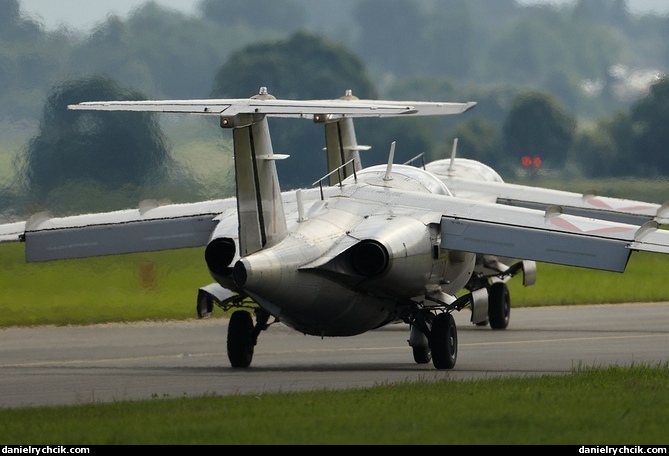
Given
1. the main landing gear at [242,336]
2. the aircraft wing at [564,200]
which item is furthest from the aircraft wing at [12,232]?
the aircraft wing at [564,200]

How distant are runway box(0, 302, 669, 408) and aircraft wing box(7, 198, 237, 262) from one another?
1847 mm

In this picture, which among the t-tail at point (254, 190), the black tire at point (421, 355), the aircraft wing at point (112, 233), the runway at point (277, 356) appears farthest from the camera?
the aircraft wing at point (112, 233)

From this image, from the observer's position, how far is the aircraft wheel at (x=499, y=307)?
32250mm

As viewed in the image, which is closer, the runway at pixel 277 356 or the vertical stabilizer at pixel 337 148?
the runway at pixel 277 356

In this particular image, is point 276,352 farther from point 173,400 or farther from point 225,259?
point 173,400

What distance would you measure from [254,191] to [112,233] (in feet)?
16.3

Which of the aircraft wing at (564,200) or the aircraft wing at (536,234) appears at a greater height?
the aircraft wing at (536,234)

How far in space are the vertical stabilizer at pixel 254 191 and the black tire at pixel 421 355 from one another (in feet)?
12.4

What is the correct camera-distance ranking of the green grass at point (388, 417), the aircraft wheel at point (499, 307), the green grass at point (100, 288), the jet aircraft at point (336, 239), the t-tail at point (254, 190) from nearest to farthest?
the green grass at point (388, 417)
the jet aircraft at point (336, 239)
the t-tail at point (254, 190)
the aircraft wheel at point (499, 307)
the green grass at point (100, 288)

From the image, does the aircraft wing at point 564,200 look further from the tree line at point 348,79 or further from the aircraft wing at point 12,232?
the aircraft wing at point 12,232

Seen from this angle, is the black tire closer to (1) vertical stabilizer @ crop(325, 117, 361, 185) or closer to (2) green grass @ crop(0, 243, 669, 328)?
(1) vertical stabilizer @ crop(325, 117, 361, 185)

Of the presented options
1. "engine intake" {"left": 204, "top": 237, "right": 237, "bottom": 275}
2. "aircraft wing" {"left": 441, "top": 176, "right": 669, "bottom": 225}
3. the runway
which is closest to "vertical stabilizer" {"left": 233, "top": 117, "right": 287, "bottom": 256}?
"engine intake" {"left": 204, "top": 237, "right": 237, "bottom": 275}

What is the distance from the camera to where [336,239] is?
2250 cm

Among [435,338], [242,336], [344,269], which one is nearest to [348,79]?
[242,336]
